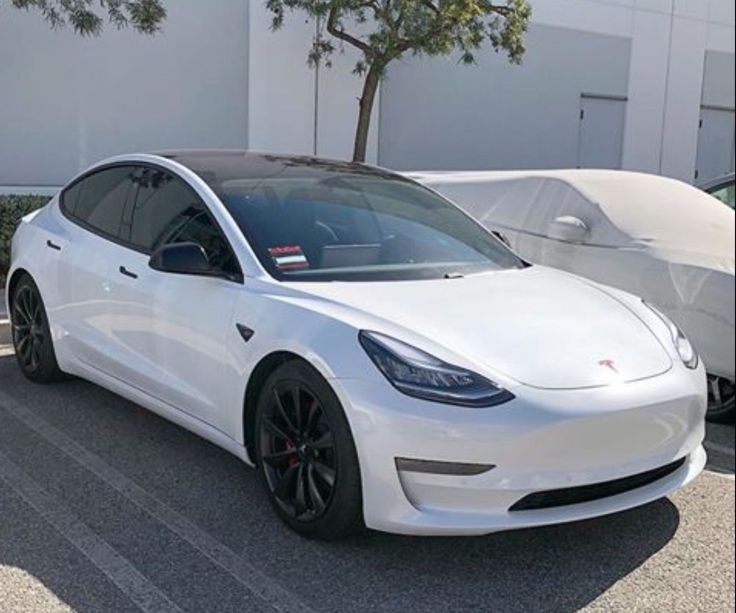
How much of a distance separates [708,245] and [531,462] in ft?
4.99

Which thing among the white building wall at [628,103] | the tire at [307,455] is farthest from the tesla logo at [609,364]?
the white building wall at [628,103]

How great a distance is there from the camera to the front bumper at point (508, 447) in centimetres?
279

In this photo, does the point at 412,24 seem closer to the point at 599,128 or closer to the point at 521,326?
the point at 599,128

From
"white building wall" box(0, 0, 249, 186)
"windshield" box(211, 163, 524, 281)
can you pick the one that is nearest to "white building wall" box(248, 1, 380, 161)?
"white building wall" box(0, 0, 249, 186)

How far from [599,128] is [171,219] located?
12.1 m

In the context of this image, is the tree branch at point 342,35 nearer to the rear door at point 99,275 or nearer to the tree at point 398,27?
the tree at point 398,27

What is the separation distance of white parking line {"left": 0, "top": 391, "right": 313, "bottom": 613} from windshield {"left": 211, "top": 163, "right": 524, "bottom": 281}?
1.10 m

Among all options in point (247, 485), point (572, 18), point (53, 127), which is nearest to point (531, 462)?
point (247, 485)

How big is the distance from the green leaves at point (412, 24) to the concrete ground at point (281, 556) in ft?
23.8

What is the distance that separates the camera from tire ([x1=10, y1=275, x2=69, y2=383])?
5.12 meters

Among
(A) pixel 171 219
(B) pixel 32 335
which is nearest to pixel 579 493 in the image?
(A) pixel 171 219

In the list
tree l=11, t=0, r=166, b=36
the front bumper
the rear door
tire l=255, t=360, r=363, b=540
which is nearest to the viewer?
the front bumper

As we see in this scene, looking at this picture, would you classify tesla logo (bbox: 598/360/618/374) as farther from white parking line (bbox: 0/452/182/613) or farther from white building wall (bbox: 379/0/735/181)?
white building wall (bbox: 379/0/735/181)

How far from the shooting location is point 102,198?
16.0 feet
